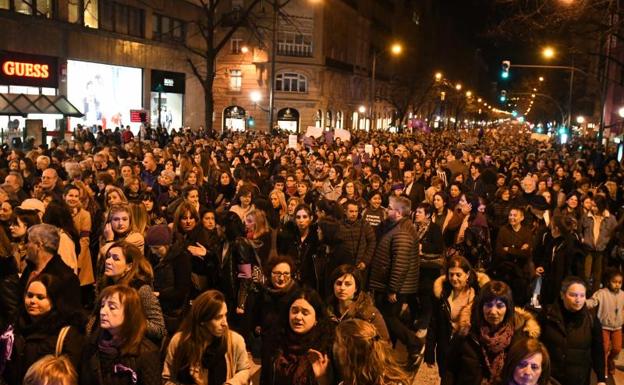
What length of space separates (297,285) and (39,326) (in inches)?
78.3

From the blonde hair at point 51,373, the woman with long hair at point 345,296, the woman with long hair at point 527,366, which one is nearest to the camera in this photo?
the blonde hair at point 51,373

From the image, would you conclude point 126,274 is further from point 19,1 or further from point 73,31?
point 73,31

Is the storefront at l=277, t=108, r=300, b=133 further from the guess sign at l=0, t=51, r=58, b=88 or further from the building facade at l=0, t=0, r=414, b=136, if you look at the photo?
the guess sign at l=0, t=51, r=58, b=88

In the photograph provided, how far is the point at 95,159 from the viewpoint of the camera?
44.3 feet

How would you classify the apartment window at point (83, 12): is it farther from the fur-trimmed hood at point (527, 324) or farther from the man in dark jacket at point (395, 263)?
the fur-trimmed hood at point (527, 324)

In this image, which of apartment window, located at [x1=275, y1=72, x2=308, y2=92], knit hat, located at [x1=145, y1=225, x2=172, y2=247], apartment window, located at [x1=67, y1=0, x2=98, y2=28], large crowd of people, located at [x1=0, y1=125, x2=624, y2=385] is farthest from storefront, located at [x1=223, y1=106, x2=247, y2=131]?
knit hat, located at [x1=145, y1=225, x2=172, y2=247]

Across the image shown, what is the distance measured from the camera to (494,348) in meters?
4.66

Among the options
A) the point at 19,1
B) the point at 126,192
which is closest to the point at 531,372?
the point at 126,192

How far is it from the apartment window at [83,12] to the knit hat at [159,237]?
3255 centimetres

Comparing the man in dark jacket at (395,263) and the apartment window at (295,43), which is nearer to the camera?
the man in dark jacket at (395,263)

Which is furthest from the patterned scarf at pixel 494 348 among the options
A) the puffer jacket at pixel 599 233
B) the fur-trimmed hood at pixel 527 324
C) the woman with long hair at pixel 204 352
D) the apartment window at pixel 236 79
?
the apartment window at pixel 236 79

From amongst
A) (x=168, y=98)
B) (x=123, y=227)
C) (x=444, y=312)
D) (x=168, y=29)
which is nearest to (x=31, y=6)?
(x=168, y=29)

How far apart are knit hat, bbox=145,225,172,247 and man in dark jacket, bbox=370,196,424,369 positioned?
220 centimetres

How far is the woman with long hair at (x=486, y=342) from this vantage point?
182 inches
